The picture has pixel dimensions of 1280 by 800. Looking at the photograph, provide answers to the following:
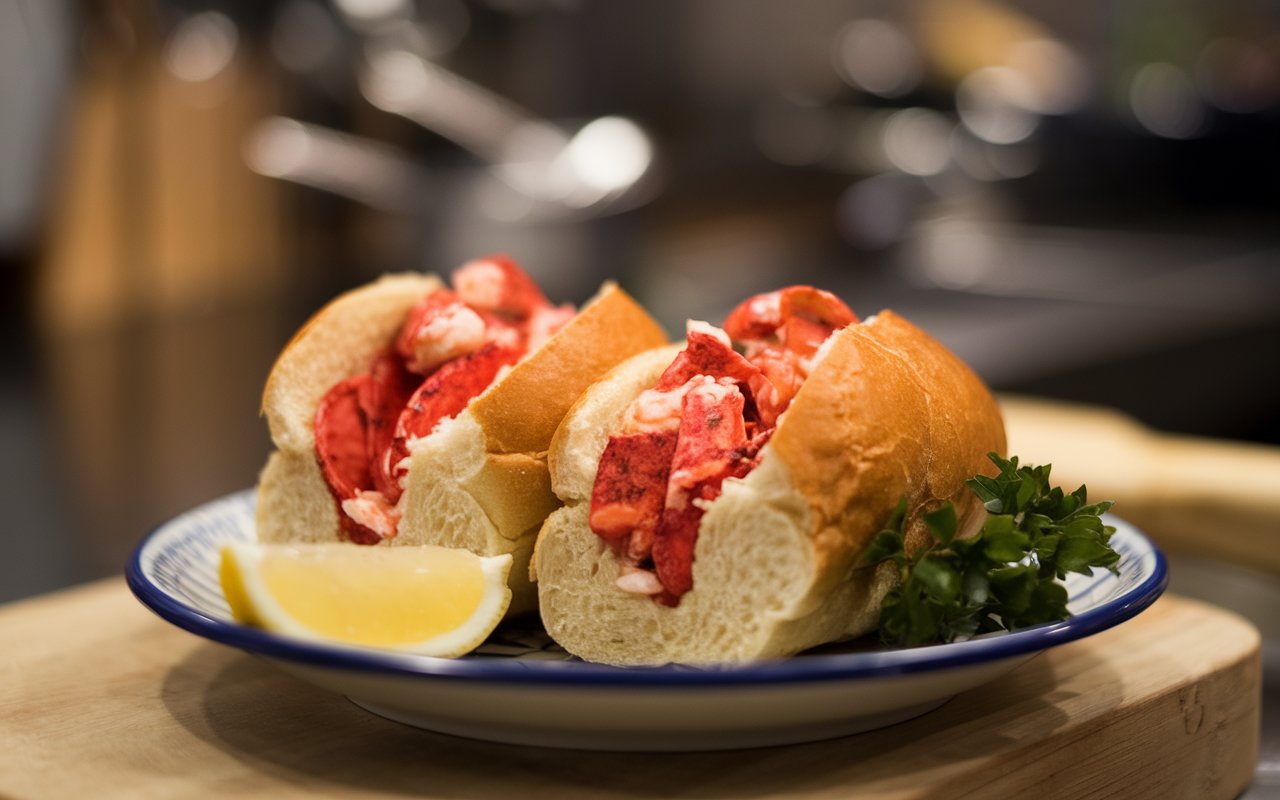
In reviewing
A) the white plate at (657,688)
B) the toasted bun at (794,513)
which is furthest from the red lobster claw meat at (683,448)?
the white plate at (657,688)

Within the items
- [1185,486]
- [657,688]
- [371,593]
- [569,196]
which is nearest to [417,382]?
[371,593]

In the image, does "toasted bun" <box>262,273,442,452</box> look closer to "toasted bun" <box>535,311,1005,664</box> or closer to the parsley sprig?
"toasted bun" <box>535,311,1005,664</box>

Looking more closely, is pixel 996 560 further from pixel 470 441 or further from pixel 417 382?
pixel 417 382

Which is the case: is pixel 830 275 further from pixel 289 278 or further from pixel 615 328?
pixel 615 328

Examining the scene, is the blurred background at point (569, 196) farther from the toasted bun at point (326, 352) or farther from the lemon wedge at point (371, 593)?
the lemon wedge at point (371, 593)

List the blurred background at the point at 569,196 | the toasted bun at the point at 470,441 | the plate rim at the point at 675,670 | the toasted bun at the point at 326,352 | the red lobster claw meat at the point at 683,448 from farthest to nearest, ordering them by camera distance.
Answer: the blurred background at the point at 569,196 < the toasted bun at the point at 326,352 < the toasted bun at the point at 470,441 < the red lobster claw meat at the point at 683,448 < the plate rim at the point at 675,670
